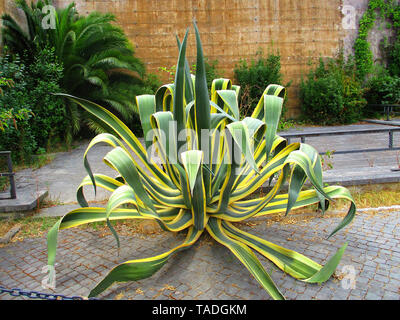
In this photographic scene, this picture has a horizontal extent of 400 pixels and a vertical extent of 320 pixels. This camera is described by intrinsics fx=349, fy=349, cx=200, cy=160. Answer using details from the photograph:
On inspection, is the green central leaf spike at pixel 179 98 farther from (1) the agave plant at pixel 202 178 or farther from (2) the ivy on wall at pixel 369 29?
(2) the ivy on wall at pixel 369 29

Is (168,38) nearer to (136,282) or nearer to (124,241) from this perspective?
(124,241)

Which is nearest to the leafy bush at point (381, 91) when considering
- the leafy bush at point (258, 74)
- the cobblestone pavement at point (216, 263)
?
the leafy bush at point (258, 74)

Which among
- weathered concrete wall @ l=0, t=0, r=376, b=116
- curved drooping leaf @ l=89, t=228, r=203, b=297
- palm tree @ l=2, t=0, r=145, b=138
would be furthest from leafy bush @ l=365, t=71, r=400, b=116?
curved drooping leaf @ l=89, t=228, r=203, b=297

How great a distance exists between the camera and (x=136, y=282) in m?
2.31

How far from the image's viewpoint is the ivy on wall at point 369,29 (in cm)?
1045

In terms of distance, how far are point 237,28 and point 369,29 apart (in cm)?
422

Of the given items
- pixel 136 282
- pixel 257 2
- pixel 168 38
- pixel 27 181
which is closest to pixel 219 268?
pixel 136 282

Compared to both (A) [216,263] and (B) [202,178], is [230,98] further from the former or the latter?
(A) [216,263]

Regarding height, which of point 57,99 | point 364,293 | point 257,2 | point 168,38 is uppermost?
point 257,2

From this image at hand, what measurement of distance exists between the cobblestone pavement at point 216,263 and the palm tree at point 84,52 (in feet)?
16.0

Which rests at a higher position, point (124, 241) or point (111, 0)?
point (111, 0)

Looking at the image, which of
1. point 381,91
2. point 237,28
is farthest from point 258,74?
point 381,91

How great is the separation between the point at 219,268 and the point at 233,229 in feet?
1.32

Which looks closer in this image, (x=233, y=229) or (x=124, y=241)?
(x=233, y=229)
